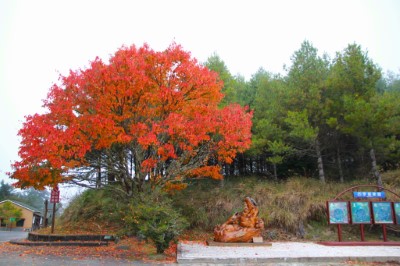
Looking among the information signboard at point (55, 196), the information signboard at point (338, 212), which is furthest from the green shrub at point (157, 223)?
the information signboard at point (55, 196)

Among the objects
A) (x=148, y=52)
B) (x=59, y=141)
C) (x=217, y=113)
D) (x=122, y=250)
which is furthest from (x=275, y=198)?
(x=59, y=141)

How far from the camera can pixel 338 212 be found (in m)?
13.0

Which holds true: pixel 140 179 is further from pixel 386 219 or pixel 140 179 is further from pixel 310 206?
pixel 386 219

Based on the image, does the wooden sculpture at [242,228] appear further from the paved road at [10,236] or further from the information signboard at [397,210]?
the paved road at [10,236]

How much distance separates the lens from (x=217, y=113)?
12.2m

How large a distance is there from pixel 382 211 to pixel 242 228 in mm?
6069

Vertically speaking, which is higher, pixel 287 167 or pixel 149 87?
pixel 149 87

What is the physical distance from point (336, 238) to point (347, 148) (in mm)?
7153

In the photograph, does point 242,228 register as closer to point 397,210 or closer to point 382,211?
point 382,211

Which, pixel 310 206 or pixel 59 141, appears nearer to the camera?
pixel 59 141

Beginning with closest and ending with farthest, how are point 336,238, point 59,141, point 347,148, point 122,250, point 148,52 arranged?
point 59,141, point 122,250, point 148,52, point 336,238, point 347,148

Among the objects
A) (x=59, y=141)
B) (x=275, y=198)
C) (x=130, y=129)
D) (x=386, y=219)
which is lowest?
(x=386, y=219)

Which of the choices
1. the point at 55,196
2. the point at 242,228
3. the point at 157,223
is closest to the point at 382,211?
the point at 242,228

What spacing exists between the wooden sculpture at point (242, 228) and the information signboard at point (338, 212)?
3.03m
